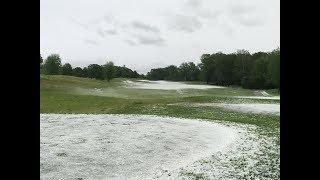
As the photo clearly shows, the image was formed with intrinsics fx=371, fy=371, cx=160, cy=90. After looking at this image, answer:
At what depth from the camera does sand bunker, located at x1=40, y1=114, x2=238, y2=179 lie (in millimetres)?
14961

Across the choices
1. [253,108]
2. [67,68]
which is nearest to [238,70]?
[67,68]

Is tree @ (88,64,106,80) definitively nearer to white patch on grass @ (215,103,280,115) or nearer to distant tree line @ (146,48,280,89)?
distant tree line @ (146,48,280,89)

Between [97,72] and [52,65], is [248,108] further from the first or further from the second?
[97,72]

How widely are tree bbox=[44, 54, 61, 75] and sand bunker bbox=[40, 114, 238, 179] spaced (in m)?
88.6

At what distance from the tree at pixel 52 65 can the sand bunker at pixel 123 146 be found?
291 feet

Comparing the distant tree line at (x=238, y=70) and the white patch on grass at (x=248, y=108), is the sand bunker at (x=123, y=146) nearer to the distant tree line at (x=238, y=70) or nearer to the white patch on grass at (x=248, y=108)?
the white patch on grass at (x=248, y=108)

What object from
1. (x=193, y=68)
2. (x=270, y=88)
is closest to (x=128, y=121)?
(x=270, y=88)

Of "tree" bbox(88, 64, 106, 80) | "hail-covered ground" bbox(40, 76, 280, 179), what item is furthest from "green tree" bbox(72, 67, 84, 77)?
"hail-covered ground" bbox(40, 76, 280, 179)

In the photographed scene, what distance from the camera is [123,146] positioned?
750 inches

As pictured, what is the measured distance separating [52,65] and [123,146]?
10009cm
